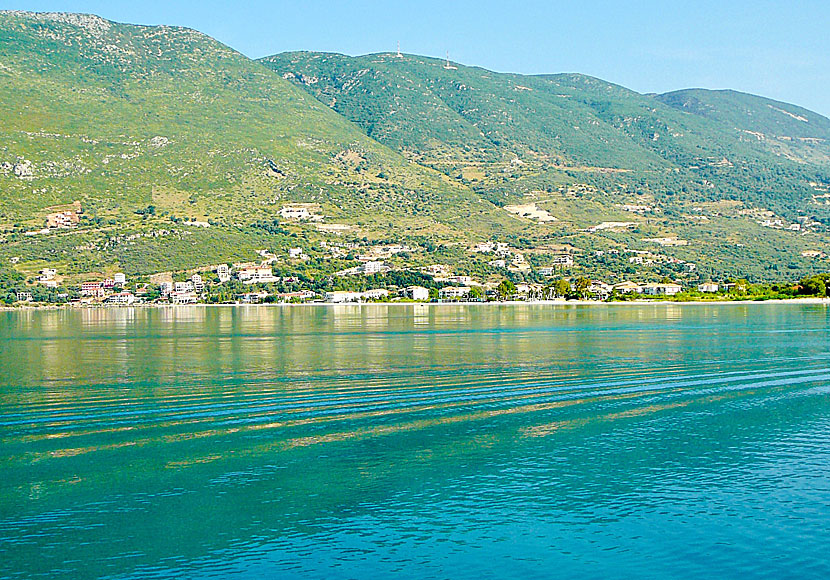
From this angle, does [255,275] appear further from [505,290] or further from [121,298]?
[505,290]

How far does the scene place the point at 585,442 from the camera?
57.0 ft

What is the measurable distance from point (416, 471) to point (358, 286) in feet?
331

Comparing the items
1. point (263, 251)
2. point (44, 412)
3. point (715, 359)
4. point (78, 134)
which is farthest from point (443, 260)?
point (44, 412)

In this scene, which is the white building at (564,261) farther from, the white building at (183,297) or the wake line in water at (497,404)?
the wake line in water at (497,404)

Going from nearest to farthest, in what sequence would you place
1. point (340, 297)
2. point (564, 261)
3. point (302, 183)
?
point (340, 297) → point (564, 261) → point (302, 183)

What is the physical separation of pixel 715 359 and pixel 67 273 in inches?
3572

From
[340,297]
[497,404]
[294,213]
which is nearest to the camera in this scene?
[497,404]

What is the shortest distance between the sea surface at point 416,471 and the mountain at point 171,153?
300 ft

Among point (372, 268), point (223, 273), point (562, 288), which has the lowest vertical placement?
point (562, 288)

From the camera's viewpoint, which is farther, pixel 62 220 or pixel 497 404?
pixel 62 220

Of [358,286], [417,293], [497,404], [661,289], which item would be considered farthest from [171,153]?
[497,404]

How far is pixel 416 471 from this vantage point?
1507 centimetres

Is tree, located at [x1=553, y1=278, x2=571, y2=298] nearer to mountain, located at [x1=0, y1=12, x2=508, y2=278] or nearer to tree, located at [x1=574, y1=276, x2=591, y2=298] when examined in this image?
tree, located at [x1=574, y1=276, x2=591, y2=298]

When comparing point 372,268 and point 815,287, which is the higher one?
point 372,268
